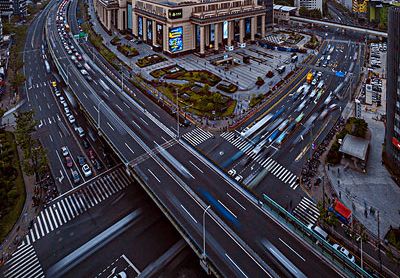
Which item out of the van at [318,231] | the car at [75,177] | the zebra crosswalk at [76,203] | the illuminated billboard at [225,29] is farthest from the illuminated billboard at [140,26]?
the van at [318,231]

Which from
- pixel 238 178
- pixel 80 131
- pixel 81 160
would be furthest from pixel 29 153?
pixel 238 178

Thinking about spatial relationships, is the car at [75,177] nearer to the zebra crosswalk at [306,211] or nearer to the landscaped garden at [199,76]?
the zebra crosswalk at [306,211]

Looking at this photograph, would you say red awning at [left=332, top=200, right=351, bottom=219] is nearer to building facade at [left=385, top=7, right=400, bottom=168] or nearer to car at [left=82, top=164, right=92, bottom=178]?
building facade at [left=385, top=7, right=400, bottom=168]

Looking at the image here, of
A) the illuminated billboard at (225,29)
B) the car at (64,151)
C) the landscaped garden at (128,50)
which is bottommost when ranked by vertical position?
the car at (64,151)

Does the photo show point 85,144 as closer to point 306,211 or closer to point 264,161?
point 264,161

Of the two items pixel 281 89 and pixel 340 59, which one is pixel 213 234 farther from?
pixel 340 59

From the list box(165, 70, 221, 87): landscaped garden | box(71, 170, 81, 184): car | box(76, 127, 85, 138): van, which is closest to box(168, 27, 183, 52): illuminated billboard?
box(165, 70, 221, 87): landscaped garden
